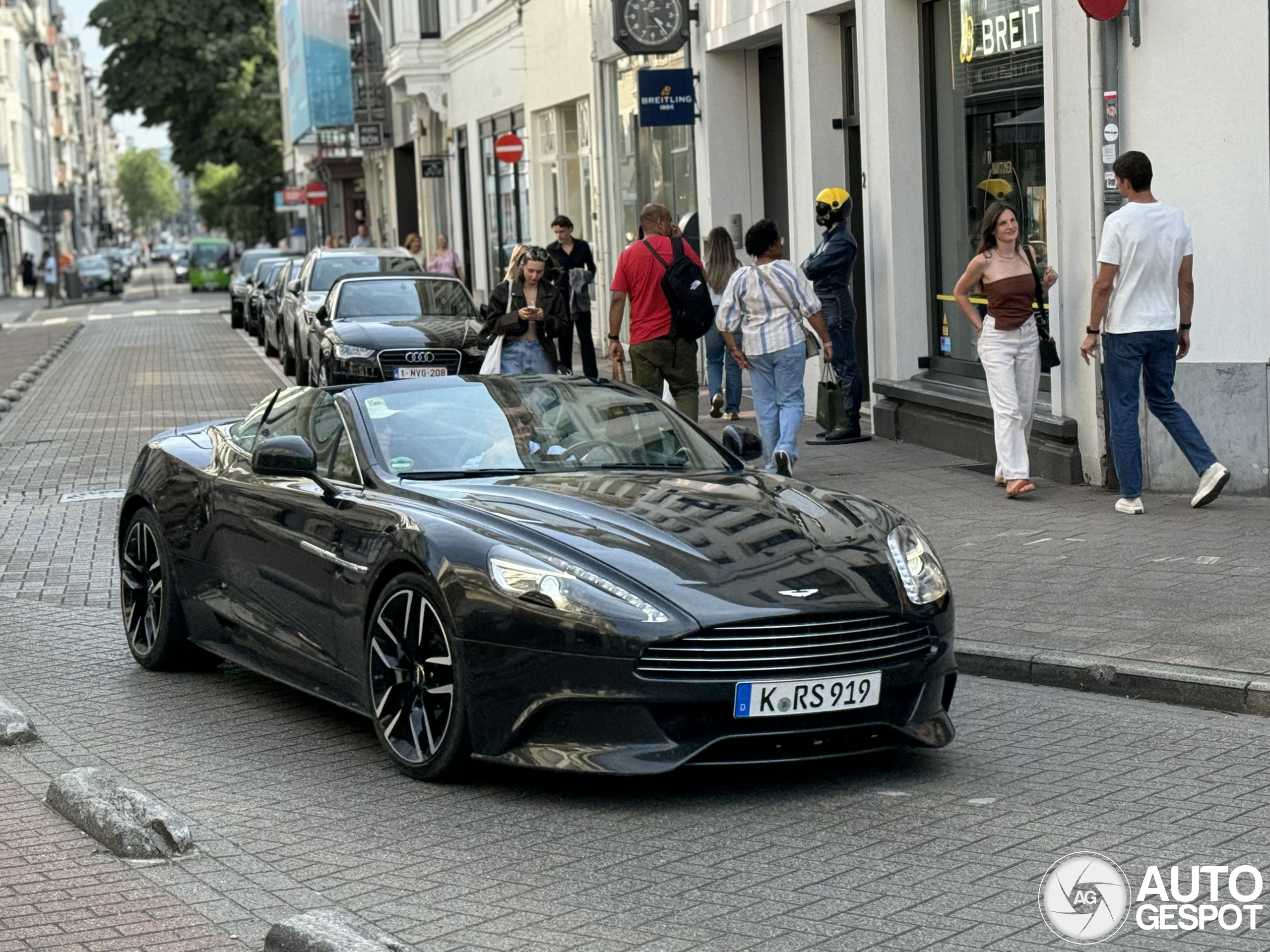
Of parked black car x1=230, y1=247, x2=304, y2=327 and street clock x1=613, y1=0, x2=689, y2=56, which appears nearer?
street clock x1=613, y1=0, x2=689, y2=56

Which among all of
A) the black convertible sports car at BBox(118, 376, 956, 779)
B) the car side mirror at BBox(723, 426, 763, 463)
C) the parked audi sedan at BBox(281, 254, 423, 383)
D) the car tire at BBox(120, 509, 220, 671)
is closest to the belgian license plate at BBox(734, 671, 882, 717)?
the black convertible sports car at BBox(118, 376, 956, 779)

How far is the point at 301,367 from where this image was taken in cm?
2308

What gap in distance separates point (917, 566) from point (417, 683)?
166 cm

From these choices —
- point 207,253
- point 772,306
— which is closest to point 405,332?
point 772,306

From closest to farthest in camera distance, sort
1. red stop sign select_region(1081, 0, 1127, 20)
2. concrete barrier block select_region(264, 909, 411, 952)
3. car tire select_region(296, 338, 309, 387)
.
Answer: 1. concrete barrier block select_region(264, 909, 411, 952)
2. red stop sign select_region(1081, 0, 1127, 20)
3. car tire select_region(296, 338, 309, 387)

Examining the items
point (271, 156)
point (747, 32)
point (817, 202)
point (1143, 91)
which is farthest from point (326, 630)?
point (271, 156)

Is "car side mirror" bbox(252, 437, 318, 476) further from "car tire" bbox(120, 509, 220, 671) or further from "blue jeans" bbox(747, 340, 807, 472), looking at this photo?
"blue jeans" bbox(747, 340, 807, 472)

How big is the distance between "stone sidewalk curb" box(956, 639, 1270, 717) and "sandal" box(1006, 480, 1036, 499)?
12.5 feet

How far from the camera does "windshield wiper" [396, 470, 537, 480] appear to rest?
272 inches

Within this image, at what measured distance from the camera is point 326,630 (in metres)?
6.77

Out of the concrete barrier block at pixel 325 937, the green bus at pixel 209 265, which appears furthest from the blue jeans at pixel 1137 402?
the green bus at pixel 209 265

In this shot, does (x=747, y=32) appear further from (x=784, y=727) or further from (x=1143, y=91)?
(x=784, y=727)

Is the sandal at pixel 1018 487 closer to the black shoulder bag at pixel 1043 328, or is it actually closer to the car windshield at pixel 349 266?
the black shoulder bag at pixel 1043 328

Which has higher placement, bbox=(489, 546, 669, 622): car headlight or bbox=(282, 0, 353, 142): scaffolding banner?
bbox=(282, 0, 353, 142): scaffolding banner
